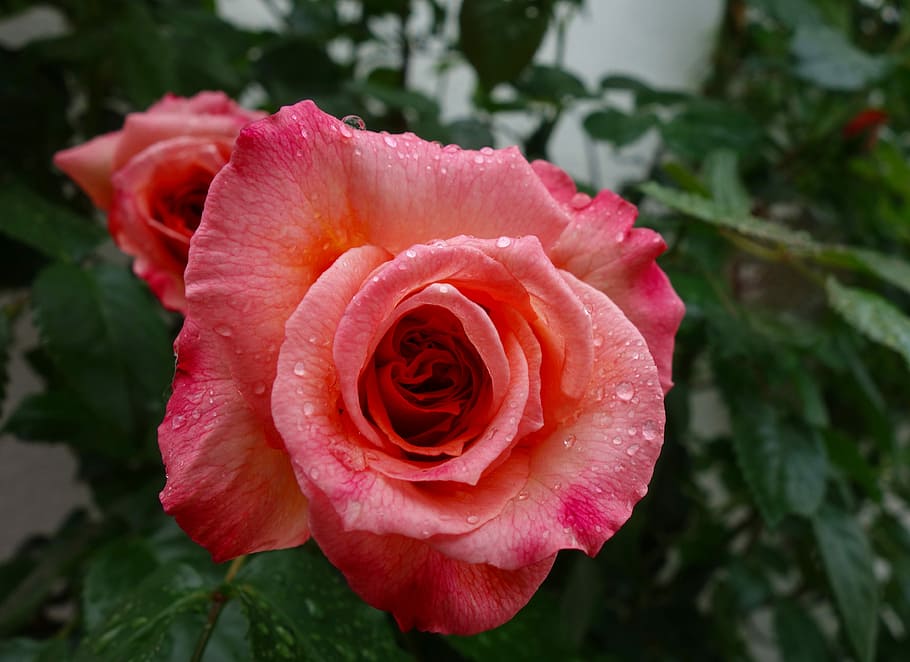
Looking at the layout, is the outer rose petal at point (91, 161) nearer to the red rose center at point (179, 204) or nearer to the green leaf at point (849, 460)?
the red rose center at point (179, 204)

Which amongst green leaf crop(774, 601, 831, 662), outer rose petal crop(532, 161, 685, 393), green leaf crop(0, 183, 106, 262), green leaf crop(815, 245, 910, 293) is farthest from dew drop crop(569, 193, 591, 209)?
green leaf crop(774, 601, 831, 662)

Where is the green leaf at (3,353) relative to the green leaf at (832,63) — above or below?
below

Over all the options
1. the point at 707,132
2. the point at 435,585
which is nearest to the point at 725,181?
the point at 707,132

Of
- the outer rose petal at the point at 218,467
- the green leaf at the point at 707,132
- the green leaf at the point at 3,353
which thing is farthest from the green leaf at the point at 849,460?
the green leaf at the point at 3,353

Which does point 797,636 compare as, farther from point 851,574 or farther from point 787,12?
point 787,12

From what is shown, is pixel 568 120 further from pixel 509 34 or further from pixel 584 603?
pixel 584 603

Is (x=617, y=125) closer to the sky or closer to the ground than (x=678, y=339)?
closer to the sky
